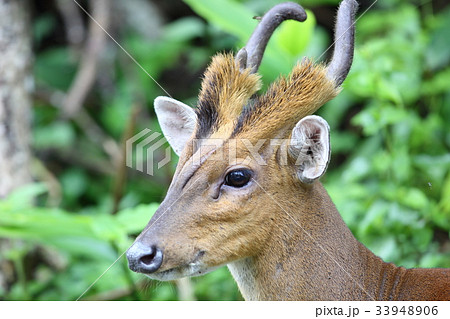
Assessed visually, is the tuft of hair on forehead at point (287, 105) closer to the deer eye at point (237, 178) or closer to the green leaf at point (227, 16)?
the deer eye at point (237, 178)

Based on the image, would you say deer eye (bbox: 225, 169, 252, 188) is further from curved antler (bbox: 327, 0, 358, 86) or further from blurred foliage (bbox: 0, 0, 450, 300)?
blurred foliage (bbox: 0, 0, 450, 300)

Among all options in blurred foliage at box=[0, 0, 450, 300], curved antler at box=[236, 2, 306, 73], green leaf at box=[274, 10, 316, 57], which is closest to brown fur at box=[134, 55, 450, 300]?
curved antler at box=[236, 2, 306, 73]

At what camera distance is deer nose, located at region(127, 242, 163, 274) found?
105 inches

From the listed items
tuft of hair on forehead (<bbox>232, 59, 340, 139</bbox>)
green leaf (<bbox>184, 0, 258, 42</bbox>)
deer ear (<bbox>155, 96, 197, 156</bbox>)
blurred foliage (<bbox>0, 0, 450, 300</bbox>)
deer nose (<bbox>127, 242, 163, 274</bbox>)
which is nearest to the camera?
deer nose (<bbox>127, 242, 163, 274</bbox>)

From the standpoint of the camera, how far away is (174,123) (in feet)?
11.1

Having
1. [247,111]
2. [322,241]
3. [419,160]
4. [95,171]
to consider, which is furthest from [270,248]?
[95,171]

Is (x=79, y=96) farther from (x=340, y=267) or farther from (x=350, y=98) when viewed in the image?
(x=340, y=267)

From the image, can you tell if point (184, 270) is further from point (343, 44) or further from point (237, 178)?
point (343, 44)

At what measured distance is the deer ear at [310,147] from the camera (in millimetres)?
2763

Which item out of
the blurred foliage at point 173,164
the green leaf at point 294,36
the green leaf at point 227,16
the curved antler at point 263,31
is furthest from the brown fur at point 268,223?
the green leaf at point 227,16

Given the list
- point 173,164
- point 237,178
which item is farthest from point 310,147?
point 173,164

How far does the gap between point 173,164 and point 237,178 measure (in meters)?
1.18

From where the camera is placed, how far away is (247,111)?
9.80 ft
